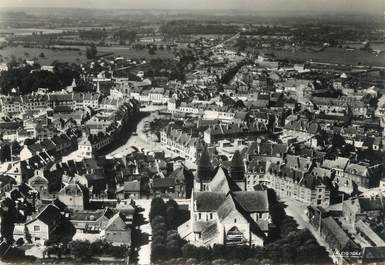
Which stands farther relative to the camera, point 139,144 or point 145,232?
point 139,144

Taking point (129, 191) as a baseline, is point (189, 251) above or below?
above

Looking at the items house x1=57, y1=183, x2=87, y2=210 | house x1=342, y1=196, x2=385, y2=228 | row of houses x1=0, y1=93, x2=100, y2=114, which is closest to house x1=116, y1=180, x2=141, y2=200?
house x1=57, y1=183, x2=87, y2=210

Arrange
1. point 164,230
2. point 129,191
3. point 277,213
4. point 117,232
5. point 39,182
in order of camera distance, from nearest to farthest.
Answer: point 117,232, point 164,230, point 277,213, point 129,191, point 39,182

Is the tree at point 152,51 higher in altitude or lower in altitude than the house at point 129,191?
higher

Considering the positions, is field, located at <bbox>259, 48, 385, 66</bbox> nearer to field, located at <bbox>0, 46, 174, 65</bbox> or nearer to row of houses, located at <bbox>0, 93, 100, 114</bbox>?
field, located at <bbox>0, 46, 174, 65</bbox>

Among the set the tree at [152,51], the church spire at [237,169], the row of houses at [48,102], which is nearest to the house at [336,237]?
the church spire at [237,169]

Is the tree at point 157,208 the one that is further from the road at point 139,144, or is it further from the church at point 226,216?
the road at point 139,144

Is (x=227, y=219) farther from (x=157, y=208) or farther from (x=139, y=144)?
(x=139, y=144)

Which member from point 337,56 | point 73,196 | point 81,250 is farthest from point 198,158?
point 337,56
